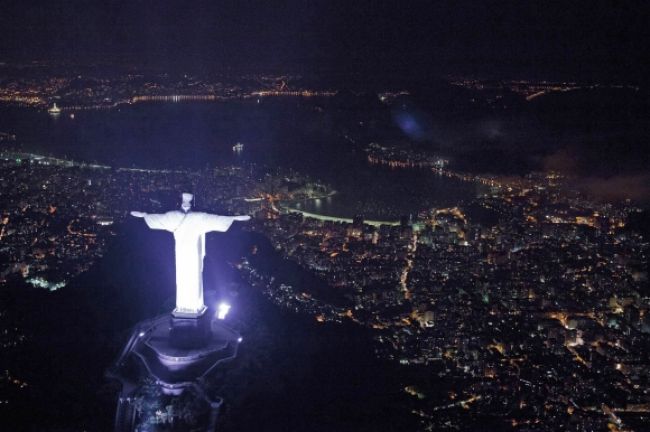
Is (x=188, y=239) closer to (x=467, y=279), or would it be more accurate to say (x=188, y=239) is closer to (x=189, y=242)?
(x=189, y=242)

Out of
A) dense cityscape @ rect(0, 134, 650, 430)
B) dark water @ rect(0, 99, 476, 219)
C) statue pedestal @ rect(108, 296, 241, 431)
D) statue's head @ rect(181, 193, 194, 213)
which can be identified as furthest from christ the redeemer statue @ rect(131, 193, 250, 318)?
dark water @ rect(0, 99, 476, 219)

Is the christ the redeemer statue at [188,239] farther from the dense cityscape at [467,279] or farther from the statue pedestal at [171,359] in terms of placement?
the dense cityscape at [467,279]

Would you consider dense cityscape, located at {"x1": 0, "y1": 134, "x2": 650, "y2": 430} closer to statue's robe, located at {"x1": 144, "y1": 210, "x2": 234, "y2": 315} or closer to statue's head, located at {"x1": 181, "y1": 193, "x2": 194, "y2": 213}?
statue's robe, located at {"x1": 144, "y1": 210, "x2": 234, "y2": 315}

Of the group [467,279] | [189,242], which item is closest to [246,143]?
[467,279]

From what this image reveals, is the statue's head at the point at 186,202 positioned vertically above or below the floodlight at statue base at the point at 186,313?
above

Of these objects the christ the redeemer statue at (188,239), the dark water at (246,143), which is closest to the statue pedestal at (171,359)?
the christ the redeemer statue at (188,239)

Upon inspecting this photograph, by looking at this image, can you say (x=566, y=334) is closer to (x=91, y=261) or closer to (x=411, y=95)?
(x=91, y=261)
